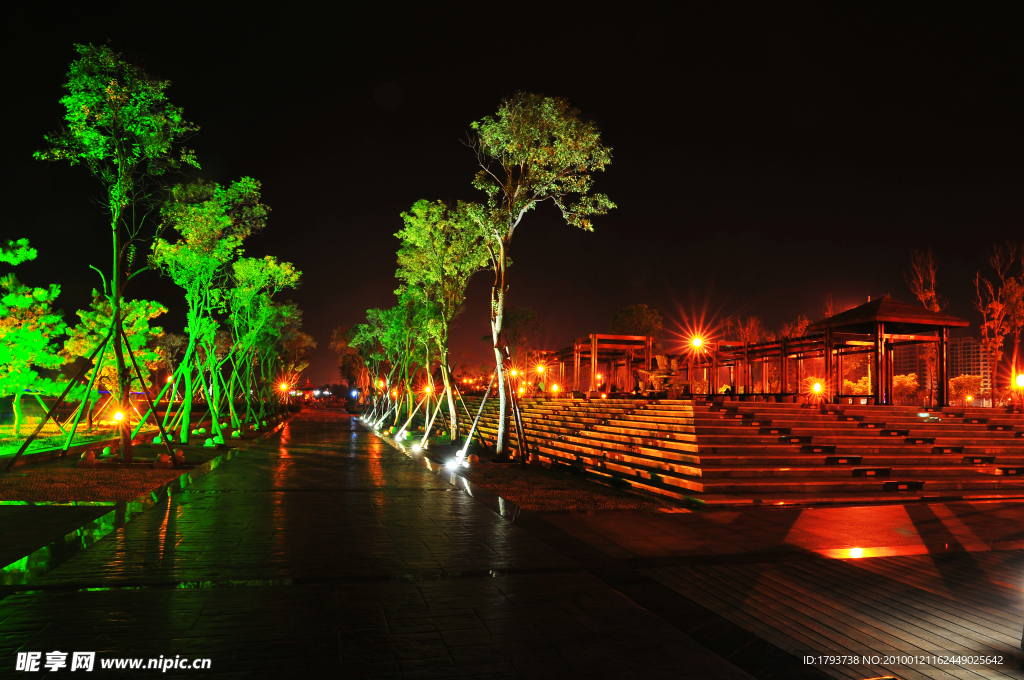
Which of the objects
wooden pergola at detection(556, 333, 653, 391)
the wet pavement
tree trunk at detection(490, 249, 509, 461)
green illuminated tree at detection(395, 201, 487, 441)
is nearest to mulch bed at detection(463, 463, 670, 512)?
the wet pavement

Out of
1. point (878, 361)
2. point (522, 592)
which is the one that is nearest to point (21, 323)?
point (522, 592)

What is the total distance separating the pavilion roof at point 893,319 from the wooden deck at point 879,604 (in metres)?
13.0

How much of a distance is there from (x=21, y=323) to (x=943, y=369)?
31.1 metres

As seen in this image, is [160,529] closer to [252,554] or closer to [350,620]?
[252,554]

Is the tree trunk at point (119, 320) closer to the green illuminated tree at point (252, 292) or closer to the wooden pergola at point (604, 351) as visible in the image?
the green illuminated tree at point (252, 292)

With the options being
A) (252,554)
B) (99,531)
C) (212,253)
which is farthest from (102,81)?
(252,554)

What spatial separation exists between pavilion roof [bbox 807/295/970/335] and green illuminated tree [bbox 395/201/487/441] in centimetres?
1188

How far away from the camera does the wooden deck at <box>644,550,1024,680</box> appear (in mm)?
4328

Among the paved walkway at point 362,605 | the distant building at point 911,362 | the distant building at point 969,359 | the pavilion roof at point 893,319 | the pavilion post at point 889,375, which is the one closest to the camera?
the paved walkway at point 362,605

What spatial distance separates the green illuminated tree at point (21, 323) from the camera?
21609 mm

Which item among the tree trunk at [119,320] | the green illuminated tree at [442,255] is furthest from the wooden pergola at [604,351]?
the tree trunk at [119,320]

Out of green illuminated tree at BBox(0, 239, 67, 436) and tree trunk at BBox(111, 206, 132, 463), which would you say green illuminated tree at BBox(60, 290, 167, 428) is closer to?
green illuminated tree at BBox(0, 239, 67, 436)

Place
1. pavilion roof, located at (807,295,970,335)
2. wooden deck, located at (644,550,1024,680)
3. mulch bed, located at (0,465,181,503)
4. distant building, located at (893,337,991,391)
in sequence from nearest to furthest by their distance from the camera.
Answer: wooden deck, located at (644,550,1024,680) < mulch bed, located at (0,465,181,503) < pavilion roof, located at (807,295,970,335) < distant building, located at (893,337,991,391)

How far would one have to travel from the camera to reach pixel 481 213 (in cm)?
1641
